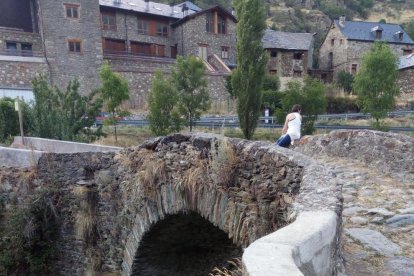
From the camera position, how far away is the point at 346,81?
3294 cm

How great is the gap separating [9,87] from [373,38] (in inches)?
1286

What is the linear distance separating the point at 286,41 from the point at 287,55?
1.57 meters

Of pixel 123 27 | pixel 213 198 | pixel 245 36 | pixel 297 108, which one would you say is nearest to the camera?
pixel 213 198

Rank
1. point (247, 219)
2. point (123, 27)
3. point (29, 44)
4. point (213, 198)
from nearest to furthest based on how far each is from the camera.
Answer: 1. point (247, 219)
2. point (213, 198)
3. point (29, 44)
4. point (123, 27)

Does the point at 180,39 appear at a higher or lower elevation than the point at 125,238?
higher

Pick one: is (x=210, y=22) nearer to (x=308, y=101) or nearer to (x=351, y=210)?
(x=308, y=101)

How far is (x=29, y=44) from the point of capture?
23.7 metres

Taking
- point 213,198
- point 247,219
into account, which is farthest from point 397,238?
point 213,198

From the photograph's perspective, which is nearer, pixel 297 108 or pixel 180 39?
pixel 297 108

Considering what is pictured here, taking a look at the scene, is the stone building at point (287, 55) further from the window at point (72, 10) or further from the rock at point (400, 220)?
the rock at point (400, 220)

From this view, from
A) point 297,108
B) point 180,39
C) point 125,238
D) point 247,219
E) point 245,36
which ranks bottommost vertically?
point 125,238

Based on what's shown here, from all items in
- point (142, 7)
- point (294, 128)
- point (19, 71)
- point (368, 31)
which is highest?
point (142, 7)

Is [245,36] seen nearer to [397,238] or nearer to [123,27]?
[397,238]

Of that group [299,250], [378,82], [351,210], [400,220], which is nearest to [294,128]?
[351,210]
